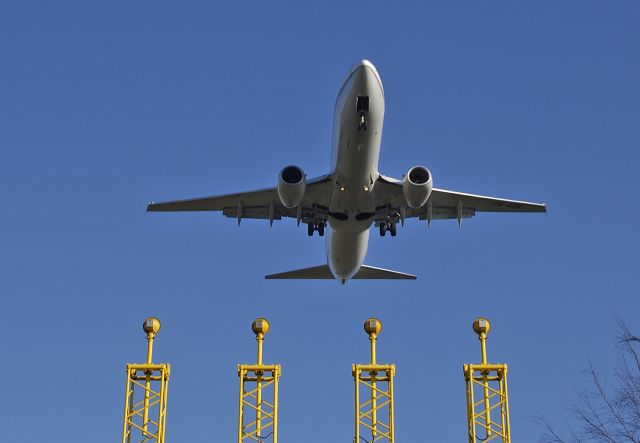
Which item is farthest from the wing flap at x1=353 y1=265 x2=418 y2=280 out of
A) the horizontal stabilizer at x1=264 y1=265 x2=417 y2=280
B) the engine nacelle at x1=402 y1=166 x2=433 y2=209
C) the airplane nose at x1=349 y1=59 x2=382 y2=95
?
the airplane nose at x1=349 y1=59 x2=382 y2=95

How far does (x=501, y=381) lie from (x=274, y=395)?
6.54 m

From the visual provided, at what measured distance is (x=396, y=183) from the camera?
32.8 metres

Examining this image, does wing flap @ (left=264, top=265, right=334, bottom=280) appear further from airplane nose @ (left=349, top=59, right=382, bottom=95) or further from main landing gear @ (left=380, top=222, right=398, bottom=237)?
airplane nose @ (left=349, top=59, right=382, bottom=95)

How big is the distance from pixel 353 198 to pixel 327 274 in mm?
9946

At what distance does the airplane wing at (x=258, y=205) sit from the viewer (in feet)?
112

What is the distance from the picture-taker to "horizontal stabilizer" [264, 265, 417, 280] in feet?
136

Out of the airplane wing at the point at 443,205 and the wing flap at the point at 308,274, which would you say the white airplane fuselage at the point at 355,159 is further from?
the wing flap at the point at 308,274

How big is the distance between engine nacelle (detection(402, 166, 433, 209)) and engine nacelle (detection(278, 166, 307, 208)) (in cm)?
360

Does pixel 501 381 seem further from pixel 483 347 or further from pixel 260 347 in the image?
pixel 260 347

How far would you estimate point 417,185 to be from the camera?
30.9m

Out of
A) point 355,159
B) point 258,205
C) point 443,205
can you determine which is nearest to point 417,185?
point 355,159

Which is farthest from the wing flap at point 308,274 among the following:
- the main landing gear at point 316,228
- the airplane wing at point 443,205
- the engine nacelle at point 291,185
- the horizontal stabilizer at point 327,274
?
the engine nacelle at point 291,185

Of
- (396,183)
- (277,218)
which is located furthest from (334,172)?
(277,218)

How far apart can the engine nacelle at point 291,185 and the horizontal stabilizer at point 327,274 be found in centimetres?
1013
